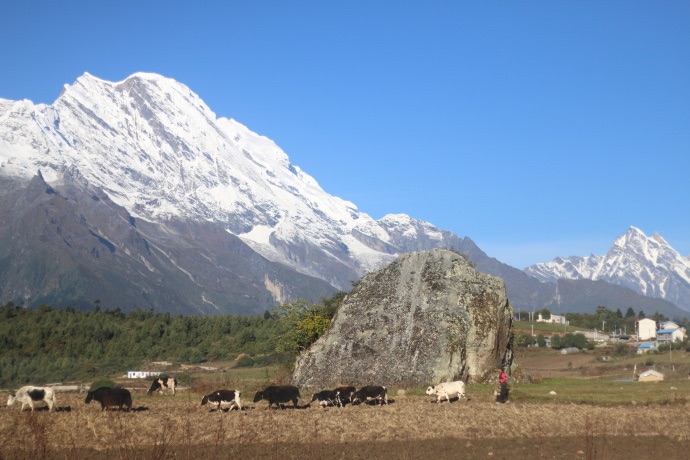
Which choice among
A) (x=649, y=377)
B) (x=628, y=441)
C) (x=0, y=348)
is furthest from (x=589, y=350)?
(x=628, y=441)

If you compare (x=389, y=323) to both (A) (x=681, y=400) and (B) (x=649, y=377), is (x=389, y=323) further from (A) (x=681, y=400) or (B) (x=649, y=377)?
(B) (x=649, y=377)

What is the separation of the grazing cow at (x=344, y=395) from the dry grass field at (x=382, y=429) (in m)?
1.18

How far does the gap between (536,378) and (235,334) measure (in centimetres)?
11219

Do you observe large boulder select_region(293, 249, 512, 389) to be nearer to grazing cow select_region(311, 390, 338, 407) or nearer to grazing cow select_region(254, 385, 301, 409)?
grazing cow select_region(311, 390, 338, 407)

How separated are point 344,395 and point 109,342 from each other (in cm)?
10938

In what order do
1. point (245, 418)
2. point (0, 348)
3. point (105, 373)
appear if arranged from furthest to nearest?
point (0, 348) < point (105, 373) < point (245, 418)

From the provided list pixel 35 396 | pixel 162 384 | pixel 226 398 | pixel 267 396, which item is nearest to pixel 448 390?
pixel 267 396

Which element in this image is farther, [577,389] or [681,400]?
[577,389]

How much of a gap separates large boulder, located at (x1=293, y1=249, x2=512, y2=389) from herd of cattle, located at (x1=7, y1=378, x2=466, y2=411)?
19.6 ft

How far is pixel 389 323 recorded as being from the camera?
56.2m

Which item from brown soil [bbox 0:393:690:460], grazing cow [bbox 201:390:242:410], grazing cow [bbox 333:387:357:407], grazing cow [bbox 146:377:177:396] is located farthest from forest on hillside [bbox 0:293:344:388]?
brown soil [bbox 0:393:690:460]

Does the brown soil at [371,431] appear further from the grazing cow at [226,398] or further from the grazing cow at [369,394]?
the grazing cow at [369,394]

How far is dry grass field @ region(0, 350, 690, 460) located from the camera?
1232 inches

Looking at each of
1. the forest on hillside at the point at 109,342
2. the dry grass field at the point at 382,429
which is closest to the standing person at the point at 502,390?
the dry grass field at the point at 382,429
